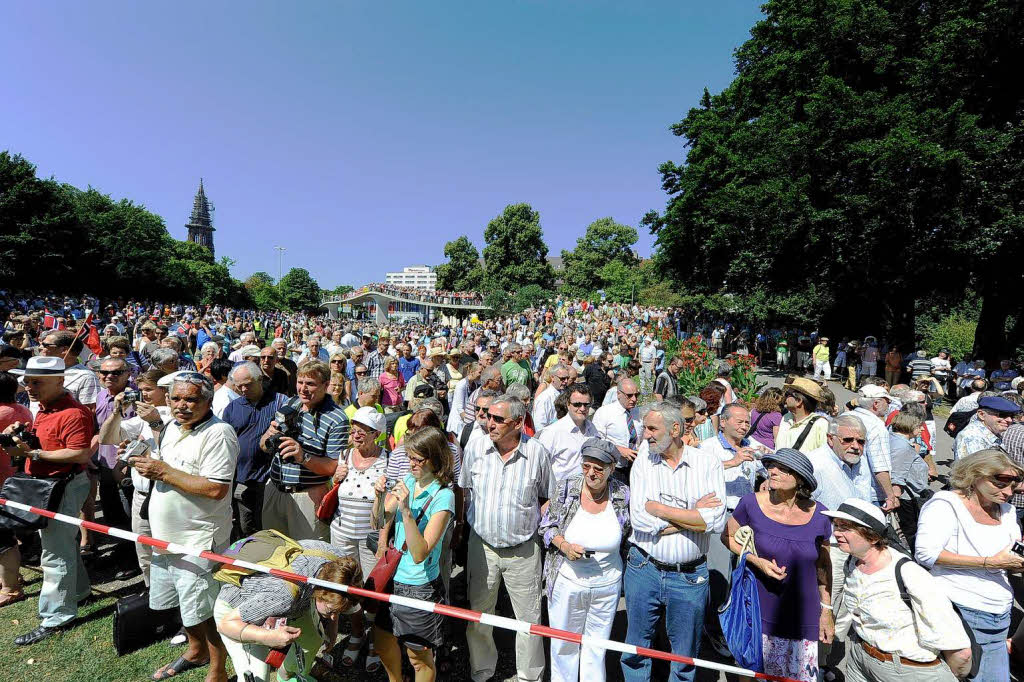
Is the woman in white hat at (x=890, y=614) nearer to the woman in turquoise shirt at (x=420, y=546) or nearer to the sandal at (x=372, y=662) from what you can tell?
the woman in turquoise shirt at (x=420, y=546)

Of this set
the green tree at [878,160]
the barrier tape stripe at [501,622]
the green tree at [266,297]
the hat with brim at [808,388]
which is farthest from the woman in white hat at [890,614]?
the green tree at [266,297]

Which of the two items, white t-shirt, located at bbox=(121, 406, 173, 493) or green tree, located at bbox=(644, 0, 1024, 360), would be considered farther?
green tree, located at bbox=(644, 0, 1024, 360)

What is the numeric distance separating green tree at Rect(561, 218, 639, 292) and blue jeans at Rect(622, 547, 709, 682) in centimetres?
6675

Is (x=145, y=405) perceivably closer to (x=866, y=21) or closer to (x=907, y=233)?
(x=907, y=233)

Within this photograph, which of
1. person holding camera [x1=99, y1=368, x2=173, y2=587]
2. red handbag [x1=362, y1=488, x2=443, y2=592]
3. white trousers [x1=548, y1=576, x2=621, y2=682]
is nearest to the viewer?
red handbag [x1=362, y1=488, x2=443, y2=592]

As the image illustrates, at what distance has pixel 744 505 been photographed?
10.0ft

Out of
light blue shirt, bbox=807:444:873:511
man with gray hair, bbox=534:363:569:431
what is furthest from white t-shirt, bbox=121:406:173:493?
light blue shirt, bbox=807:444:873:511

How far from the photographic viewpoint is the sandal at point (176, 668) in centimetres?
330

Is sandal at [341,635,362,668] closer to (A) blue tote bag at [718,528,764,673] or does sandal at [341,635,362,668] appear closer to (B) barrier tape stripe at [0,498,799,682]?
(B) barrier tape stripe at [0,498,799,682]

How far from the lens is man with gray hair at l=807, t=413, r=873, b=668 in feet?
11.7

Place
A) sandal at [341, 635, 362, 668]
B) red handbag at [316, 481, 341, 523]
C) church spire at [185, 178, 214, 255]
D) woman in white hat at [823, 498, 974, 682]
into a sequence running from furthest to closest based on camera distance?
church spire at [185, 178, 214, 255]
red handbag at [316, 481, 341, 523]
sandal at [341, 635, 362, 668]
woman in white hat at [823, 498, 974, 682]

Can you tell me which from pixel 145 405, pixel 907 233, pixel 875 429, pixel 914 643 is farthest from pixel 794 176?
pixel 145 405

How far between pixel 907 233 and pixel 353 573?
1838 centimetres

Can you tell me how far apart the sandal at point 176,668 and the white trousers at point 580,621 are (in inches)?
97.7
